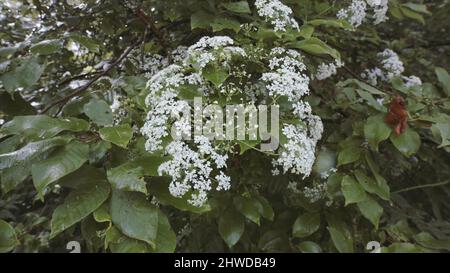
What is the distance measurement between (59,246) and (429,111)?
175 centimetres

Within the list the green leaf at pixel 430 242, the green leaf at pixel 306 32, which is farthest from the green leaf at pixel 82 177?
the green leaf at pixel 430 242

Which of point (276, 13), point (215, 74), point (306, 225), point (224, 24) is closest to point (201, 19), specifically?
point (224, 24)

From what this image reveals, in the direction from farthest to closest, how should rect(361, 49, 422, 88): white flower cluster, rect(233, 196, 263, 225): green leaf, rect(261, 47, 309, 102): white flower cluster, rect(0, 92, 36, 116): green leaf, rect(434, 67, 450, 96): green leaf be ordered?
rect(361, 49, 422, 88): white flower cluster
rect(434, 67, 450, 96): green leaf
rect(0, 92, 36, 116): green leaf
rect(233, 196, 263, 225): green leaf
rect(261, 47, 309, 102): white flower cluster

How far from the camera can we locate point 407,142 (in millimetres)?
1469

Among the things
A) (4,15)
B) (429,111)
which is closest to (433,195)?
(429,111)

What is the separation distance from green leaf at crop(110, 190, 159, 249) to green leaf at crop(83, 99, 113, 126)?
248 mm

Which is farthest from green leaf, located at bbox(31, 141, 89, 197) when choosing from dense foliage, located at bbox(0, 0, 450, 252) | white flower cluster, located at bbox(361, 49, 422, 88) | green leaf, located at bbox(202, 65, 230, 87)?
white flower cluster, located at bbox(361, 49, 422, 88)

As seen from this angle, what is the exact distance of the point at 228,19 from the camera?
149 cm

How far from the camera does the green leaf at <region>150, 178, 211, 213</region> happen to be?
3.67 feet

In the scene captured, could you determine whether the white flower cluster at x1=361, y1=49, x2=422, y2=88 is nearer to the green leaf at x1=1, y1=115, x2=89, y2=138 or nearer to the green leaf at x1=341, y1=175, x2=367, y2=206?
the green leaf at x1=341, y1=175, x2=367, y2=206

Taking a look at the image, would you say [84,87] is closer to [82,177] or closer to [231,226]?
[82,177]

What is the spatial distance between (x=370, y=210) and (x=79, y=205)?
0.91 meters

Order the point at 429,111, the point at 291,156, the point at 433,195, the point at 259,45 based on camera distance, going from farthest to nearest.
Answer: the point at 433,195, the point at 429,111, the point at 259,45, the point at 291,156
